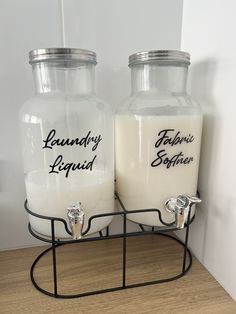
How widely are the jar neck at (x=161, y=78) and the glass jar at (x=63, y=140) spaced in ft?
0.26

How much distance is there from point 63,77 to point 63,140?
97 millimetres

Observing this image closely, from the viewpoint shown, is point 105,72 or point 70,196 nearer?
point 70,196

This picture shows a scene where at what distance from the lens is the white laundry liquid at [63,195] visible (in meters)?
0.41

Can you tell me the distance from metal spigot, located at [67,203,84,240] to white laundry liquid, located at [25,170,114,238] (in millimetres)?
30

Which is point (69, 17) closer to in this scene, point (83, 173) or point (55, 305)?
point (83, 173)

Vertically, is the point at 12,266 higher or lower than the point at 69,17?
lower

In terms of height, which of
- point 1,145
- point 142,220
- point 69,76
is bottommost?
point 142,220

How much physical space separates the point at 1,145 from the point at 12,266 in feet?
0.72

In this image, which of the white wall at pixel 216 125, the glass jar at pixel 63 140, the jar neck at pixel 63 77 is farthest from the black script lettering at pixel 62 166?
the white wall at pixel 216 125

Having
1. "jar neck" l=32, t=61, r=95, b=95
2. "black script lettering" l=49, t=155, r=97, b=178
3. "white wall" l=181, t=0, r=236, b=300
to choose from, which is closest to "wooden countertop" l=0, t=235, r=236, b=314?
"white wall" l=181, t=0, r=236, b=300


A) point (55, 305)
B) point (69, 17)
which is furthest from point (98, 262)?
point (69, 17)

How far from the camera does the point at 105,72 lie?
1.71ft

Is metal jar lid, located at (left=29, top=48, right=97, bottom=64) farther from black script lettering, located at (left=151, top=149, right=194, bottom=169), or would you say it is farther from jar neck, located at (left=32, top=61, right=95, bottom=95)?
black script lettering, located at (left=151, top=149, right=194, bottom=169)

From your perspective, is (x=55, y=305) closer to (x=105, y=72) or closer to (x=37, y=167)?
(x=37, y=167)
